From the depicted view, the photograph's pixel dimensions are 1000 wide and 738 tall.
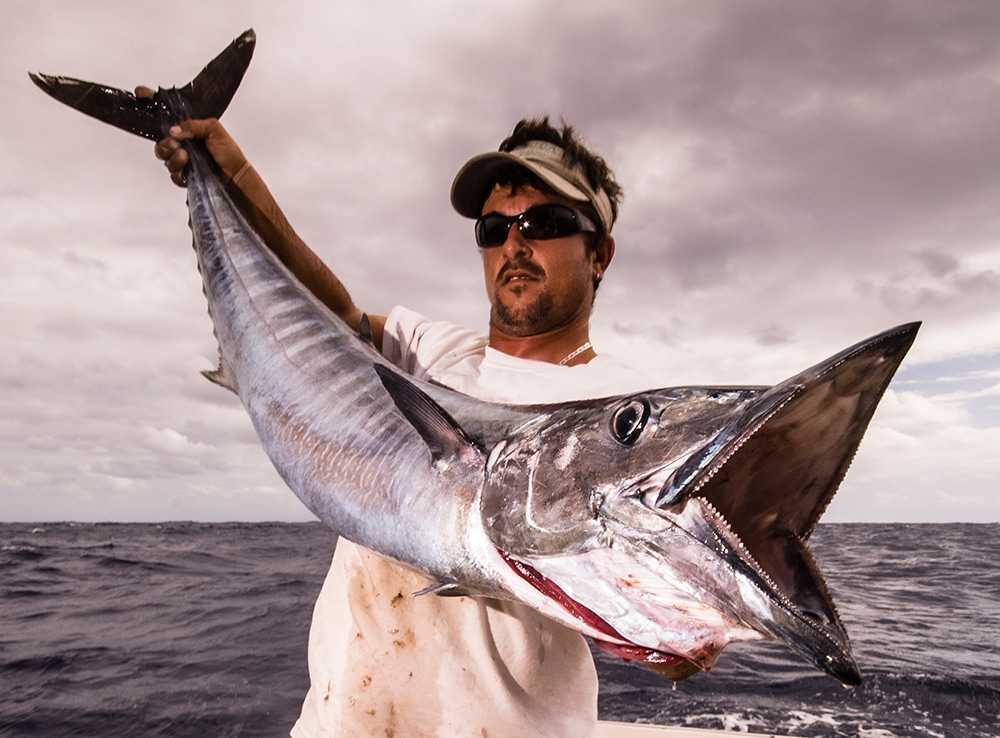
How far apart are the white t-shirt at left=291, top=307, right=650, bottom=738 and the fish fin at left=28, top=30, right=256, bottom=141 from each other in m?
2.23

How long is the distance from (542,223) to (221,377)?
4.75ft

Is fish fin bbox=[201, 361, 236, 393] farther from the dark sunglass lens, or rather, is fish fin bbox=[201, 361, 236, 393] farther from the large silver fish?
the dark sunglass lens

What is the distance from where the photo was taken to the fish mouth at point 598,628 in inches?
46.4

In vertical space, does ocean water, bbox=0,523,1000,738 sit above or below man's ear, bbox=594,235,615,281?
below

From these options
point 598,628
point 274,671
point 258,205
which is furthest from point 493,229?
point 274,671

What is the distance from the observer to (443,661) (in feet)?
6.46

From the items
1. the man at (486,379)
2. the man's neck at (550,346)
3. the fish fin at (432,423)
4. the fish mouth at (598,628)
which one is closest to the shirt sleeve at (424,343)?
the man at (486,379)

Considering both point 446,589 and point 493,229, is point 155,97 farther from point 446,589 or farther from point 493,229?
point 446,589

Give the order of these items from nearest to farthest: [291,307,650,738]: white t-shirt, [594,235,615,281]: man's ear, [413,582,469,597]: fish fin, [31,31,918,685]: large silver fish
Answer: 1. [31,31,918,685]: large silver fish
2. [413,582,469,597]: fish fin
3. [291,307,650,738]: white t-shirt
4. [594,235,615,281]: man's ear

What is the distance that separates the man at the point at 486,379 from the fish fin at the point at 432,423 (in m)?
0.54

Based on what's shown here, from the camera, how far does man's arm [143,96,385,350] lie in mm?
2955

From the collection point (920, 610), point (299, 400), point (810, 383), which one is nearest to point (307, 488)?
point (299, 400)

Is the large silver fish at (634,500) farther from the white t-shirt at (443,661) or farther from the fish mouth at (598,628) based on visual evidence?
the white t-shirt at (443,661)

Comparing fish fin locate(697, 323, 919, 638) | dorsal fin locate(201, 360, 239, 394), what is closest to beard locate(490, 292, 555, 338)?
dorsal fin locate(201, 360, 239, 394)
